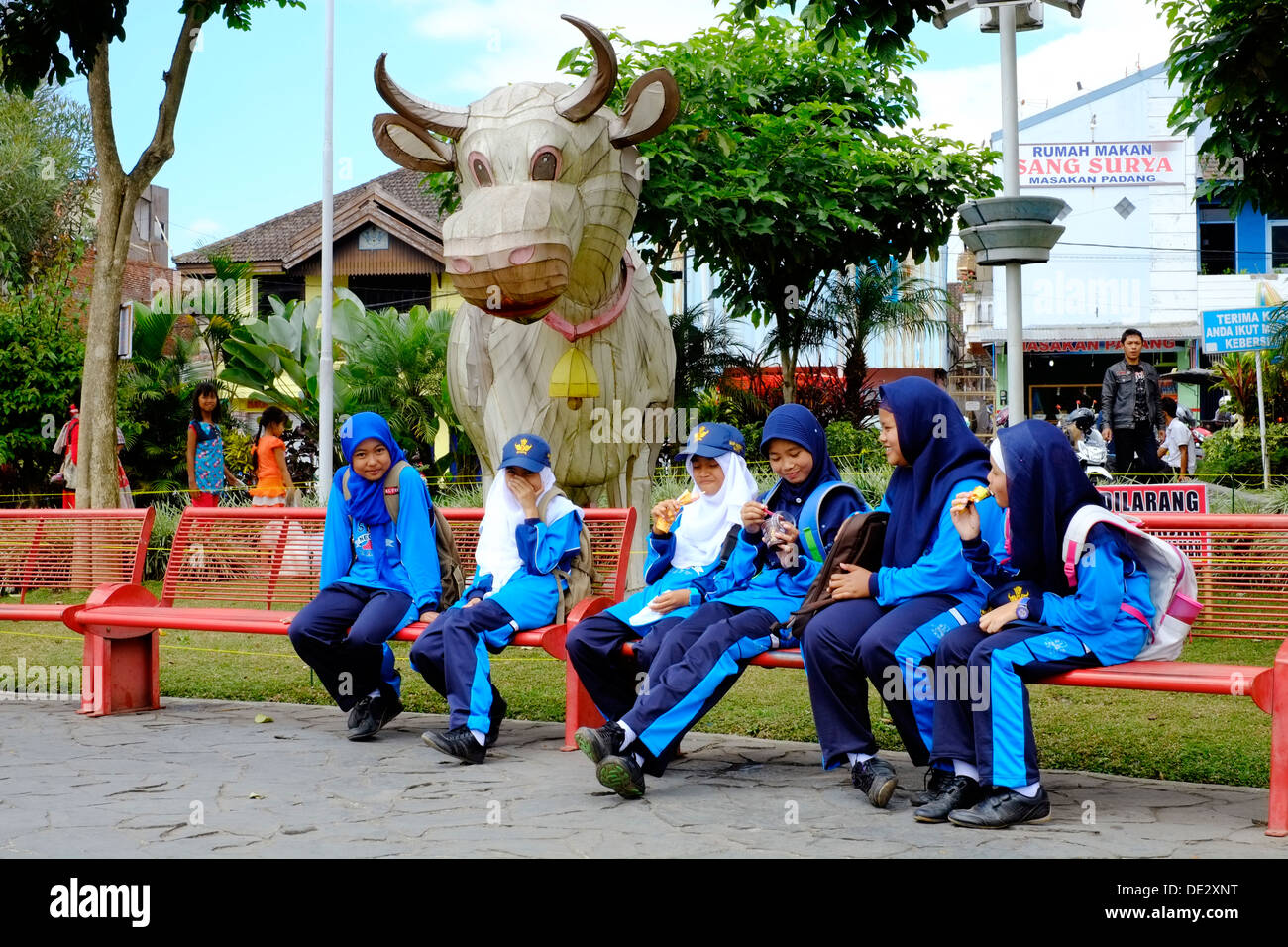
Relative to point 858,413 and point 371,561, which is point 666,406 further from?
point 858,413

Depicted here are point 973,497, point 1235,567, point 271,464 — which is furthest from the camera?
point 271,464

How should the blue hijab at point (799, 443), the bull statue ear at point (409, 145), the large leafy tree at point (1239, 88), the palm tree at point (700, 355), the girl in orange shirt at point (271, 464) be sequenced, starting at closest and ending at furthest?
1. the blue hijab at point (799, 443)
2. the bull statue ear at point (409, 145)
3. the large leafy tree at point (1239, 88)
4. the girl in orange shirt at point (271, 464)
5. the palm tree at point (700, 355)

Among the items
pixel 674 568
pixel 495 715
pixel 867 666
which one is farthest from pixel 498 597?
pixel 867 666

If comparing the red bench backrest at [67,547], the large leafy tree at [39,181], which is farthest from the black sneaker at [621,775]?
the large leafy tree at [39,181]

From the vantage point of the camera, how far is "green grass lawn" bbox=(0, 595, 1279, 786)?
5.23 m

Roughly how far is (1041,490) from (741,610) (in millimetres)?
1279

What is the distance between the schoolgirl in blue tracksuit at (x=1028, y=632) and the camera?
4254 millimetres

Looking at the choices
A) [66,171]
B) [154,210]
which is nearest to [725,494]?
[66,171]

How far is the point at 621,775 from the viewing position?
180 inches

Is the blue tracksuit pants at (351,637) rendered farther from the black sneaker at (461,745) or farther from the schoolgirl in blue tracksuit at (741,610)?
the schoolgirl in blue tracksuit at (741,610)

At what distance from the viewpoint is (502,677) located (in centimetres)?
735

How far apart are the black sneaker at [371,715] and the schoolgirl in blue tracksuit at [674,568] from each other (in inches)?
41.9

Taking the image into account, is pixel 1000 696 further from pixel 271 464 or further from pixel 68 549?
pixel 271 464

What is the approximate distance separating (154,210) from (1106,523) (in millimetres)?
41209
